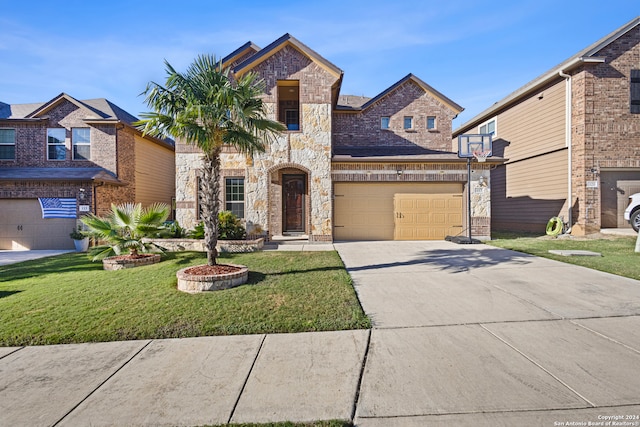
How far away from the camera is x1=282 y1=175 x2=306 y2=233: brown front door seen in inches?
512

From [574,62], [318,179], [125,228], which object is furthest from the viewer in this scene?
[574,62]

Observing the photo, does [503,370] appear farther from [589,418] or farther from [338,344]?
[338,344]

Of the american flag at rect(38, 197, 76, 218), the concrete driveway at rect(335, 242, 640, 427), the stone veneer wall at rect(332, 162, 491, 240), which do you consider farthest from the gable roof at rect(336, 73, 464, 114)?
the american flag at rect(38, 197, 76, 218)

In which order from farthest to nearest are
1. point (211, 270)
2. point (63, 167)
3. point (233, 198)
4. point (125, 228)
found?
point (63, 167), point (233, 198), point (125, 228), point (211, 270)

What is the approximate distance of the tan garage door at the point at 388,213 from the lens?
41.5ft

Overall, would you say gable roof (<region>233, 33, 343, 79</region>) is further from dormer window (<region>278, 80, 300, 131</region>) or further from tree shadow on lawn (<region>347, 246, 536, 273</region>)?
tree shadow on lawn (<region>347, 246, 536, 273</region>)

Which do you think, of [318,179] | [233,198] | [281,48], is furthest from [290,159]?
[281,48]

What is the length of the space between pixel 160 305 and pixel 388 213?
9.56m

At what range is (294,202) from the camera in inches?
517

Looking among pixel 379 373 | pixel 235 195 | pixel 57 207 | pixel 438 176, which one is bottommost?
pixel 379 373

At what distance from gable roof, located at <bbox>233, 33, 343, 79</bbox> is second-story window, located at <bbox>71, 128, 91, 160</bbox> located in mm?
8323

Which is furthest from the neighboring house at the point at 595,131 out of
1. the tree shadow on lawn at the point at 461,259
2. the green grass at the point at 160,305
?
the green grass at the point at 160,305

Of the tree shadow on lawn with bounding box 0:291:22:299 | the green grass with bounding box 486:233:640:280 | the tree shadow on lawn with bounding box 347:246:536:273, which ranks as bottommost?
the tree shadow on lawn with bounding box 0:291:22:299

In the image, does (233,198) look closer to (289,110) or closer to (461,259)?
(289,110)
